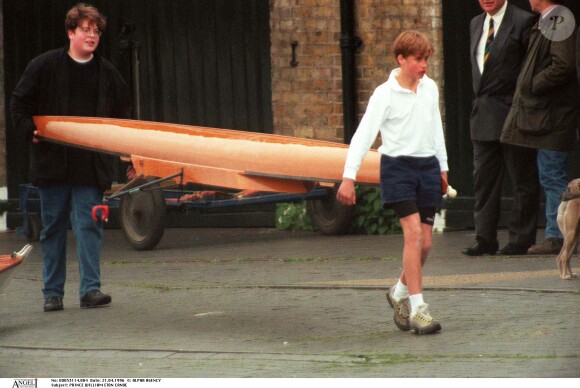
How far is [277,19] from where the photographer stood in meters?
14.4

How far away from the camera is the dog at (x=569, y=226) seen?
Result: 29.2ft

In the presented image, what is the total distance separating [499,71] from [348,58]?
345 cm

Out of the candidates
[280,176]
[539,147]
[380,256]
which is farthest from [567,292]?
[280,176]

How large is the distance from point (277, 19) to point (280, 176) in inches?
94.1

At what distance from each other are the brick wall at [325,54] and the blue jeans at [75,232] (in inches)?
217

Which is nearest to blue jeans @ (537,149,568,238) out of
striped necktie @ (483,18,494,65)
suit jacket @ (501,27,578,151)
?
→ suit jacket @ (501,27,578,151)

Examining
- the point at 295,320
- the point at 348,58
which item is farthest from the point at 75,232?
the point at 348,58

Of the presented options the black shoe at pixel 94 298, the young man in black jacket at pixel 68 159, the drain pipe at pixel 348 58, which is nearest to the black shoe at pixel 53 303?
the young man in black jacket at pixel 68 159

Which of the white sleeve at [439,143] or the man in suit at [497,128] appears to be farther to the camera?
the man in suit at [497,128]

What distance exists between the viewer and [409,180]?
736 centimetres

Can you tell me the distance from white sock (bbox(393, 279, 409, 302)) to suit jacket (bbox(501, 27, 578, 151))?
3099 mm

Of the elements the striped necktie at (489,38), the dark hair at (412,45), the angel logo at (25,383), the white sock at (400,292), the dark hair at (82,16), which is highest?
the dark hair at (82,16)

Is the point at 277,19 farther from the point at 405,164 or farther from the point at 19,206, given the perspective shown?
the point at 405,164

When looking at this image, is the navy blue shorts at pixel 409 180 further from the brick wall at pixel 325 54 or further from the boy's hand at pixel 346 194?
the brick wall at pixel 325 54
